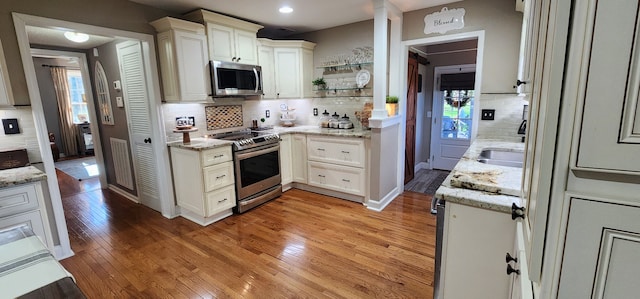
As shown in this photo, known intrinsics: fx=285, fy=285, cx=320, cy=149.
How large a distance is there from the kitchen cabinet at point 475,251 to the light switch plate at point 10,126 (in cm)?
326

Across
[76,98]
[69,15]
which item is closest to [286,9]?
[69,15]

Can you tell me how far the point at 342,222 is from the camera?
3.14 m

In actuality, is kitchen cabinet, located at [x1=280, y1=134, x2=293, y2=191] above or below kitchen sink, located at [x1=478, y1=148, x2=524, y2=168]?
below

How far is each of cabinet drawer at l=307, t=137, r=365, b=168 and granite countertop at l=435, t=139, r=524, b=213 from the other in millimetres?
1773

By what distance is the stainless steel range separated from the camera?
10.9ft

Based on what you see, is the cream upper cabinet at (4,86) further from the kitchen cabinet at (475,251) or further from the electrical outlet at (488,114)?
the electrical outlet at (488,114)

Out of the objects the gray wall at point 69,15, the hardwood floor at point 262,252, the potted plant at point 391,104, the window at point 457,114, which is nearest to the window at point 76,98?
the hardwood floor at point 262,252

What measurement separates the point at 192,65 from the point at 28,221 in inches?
75.5

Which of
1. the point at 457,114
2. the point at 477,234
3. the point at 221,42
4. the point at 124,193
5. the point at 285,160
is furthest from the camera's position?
the point at 457,114

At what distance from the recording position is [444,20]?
10.6ft

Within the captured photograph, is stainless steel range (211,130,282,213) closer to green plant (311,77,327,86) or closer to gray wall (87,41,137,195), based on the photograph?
green plant (311,77,327,86)

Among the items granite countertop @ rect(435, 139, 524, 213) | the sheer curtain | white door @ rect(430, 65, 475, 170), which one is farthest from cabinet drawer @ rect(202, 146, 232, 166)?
the sheer curtain

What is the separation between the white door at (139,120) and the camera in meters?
3.19

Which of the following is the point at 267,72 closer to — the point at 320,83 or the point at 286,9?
the point at 320,83
